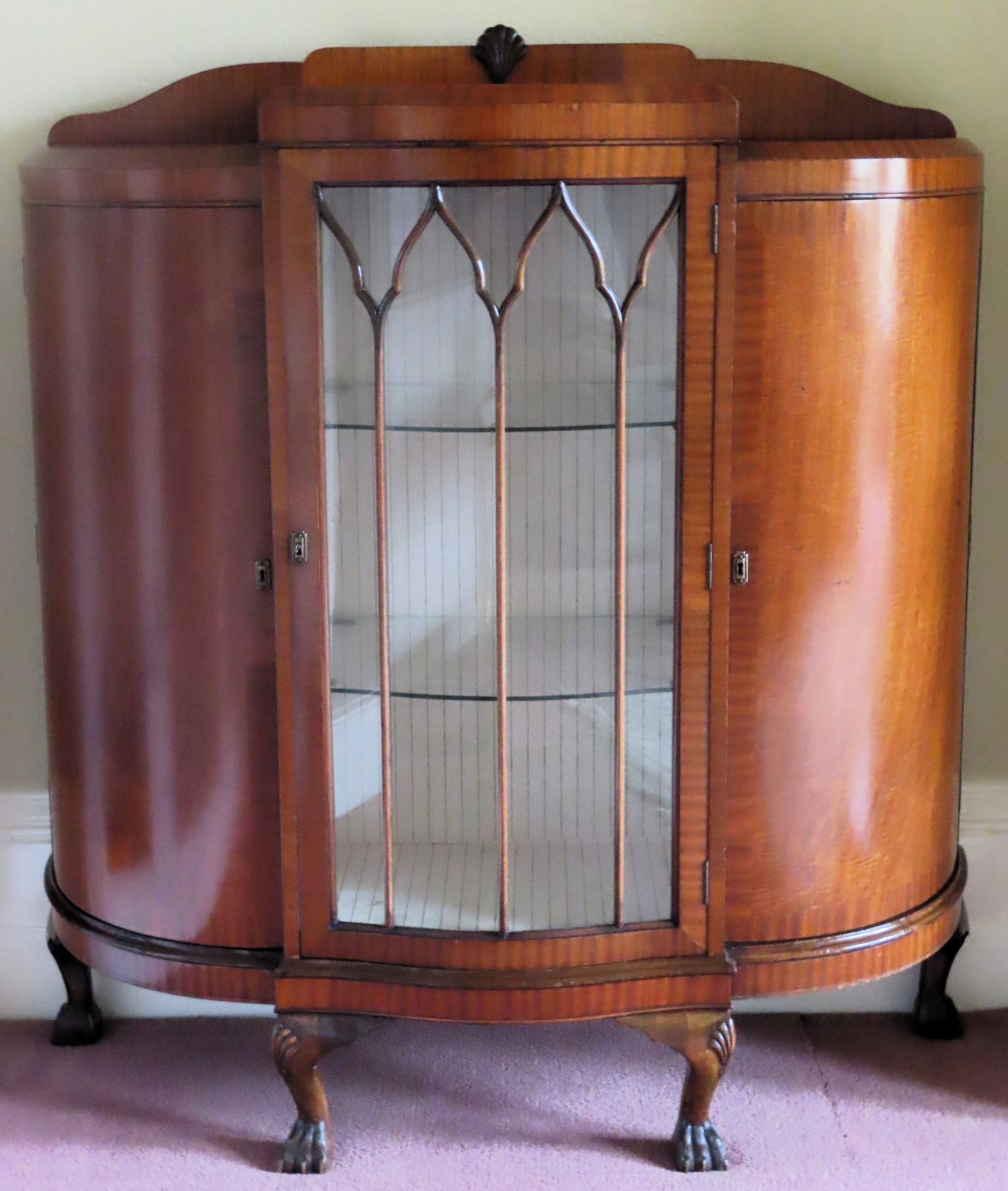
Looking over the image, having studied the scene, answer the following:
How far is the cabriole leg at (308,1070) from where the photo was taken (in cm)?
152

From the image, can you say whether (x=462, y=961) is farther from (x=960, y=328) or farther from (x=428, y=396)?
(x=960, y=328)

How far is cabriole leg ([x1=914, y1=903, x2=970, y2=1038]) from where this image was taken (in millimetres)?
1786

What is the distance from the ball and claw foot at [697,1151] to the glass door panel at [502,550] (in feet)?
0.80

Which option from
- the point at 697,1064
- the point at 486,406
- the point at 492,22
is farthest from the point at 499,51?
the point at 697,1064

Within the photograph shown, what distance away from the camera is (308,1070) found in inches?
60.6

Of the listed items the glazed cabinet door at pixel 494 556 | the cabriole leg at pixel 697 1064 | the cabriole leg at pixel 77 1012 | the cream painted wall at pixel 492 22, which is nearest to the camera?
the glazed cabinet door at pixel 494 556

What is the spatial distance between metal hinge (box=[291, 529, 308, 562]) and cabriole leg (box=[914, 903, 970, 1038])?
0.90 meters

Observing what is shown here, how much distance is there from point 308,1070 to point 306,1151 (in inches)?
3.6

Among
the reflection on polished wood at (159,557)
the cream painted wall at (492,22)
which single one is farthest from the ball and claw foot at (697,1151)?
the cream painted wall at (492,22)

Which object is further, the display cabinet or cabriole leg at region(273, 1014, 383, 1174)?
cabriole leg at region(273, 1014, 383, 1174)

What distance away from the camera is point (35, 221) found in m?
1.50

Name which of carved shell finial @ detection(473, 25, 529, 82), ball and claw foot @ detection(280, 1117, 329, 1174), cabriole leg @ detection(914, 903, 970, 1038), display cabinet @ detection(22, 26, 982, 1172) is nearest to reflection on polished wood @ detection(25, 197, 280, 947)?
display cabinet @ detection(22, 26, 982, 1172)

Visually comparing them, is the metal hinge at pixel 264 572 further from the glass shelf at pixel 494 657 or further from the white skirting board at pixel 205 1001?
the white skirting board at pixel 205 1001

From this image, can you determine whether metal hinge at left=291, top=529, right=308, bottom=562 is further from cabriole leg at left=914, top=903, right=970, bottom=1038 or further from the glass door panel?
cabriole leg at left=914, top=903, right=970, bottom=1038
